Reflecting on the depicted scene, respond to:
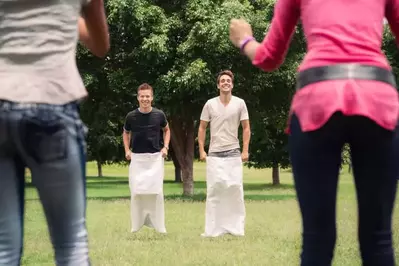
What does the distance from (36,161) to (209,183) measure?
373 inches

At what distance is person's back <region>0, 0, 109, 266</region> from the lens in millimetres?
3441

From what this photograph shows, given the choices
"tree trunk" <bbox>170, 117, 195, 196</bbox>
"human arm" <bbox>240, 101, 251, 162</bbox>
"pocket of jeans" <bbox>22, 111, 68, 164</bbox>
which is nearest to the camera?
"pocket of jeans" <bbox>22, 111, 68, 164</bbox>

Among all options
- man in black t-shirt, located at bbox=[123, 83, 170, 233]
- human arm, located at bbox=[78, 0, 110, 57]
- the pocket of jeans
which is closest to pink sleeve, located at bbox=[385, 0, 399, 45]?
human arm, located at bbox=[78, 0, 110, 57]

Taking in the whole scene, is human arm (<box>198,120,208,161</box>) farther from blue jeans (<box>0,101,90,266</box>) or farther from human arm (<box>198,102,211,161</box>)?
blue jeans (<box>0,101,90,266</box>)

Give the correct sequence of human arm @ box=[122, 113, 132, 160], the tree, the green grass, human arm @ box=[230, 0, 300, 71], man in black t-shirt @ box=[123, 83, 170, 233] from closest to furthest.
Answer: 1. human arm @ box=[230, 0, 300, 71]
2. the green grass
3. man in black t-shirt @ box=[123, 83, 170, 233]
4. human arm @ box=[122, 113, 132, 160]
5. the tree

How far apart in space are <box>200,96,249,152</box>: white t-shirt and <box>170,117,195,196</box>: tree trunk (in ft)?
62.1

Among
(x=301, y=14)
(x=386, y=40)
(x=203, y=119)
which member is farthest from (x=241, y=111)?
A: (x=386, y=40)

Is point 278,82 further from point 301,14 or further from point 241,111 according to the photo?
point 301,14

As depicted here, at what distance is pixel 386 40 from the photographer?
33219 millimetres

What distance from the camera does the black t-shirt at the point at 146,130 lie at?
13672 mm

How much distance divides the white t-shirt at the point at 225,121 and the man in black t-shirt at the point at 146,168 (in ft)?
3.92

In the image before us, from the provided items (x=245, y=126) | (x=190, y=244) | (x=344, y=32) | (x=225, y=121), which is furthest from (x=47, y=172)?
(x=245, y=126)

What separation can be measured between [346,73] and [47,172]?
127cm

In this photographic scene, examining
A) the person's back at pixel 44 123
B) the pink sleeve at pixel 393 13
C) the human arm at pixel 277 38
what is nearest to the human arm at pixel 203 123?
the human arm at pixel 277 38
